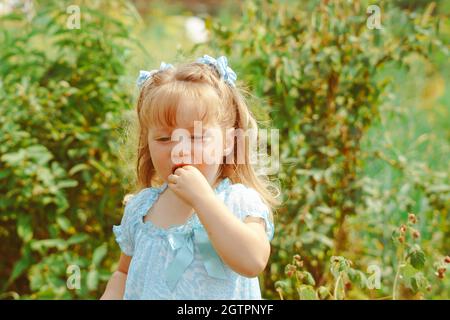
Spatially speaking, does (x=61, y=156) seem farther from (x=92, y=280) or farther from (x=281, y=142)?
(x=281, y=142)

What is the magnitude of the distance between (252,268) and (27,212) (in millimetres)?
1581

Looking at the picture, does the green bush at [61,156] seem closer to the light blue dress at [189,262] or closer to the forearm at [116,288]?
the forearm at [116,288]

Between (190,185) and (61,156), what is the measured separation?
1.50 metres

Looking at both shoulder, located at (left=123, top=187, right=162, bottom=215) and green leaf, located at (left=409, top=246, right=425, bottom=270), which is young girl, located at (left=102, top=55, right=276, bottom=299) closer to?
shoulder, located at (left=123, top=187, right=162, bottom=215)

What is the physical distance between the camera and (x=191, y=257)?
2.05m

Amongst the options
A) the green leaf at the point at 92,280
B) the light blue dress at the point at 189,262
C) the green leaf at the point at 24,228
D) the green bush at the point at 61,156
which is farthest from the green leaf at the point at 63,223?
the light blue dress at the point at 189,262

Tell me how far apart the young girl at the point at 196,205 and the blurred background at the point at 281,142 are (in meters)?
0.91

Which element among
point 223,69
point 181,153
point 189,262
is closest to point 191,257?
point 189,262

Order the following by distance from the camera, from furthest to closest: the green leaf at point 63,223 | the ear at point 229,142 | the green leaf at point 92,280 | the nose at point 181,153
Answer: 1. the green leaf at point 63,223
2. the green leaf at point 92,280
3. the ear at point 229,142
4. the nose at point 181,153

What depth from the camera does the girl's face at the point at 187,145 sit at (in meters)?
2.04

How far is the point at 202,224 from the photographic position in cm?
200

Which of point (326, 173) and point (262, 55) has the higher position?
point (262, 55)
